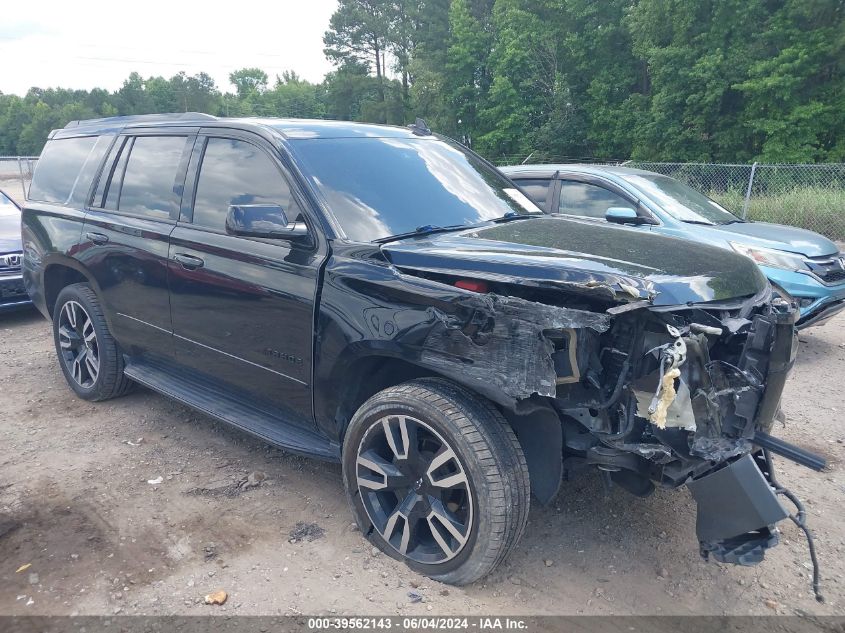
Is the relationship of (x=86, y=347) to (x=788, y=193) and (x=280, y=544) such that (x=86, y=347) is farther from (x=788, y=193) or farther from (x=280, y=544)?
(x=788, y=193)

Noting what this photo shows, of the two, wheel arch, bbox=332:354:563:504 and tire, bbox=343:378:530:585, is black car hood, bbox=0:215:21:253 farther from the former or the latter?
tire, bbox=343:378:530:585

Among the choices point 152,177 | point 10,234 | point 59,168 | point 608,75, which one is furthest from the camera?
point 608,75

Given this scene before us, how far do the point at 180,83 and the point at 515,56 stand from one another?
50.8m

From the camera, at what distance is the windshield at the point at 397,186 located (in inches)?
130

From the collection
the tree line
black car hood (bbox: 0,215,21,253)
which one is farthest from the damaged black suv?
the tree line

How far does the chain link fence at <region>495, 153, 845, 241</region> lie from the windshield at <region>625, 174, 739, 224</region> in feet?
24.0

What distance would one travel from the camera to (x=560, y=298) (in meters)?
2.65

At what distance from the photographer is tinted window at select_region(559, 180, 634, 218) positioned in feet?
21.7

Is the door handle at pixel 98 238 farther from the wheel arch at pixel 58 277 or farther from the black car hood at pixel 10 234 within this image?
the black car hood at pixel 10 234

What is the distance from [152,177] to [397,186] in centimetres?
177

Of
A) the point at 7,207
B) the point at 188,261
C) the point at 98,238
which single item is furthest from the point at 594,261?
the point at 7,207

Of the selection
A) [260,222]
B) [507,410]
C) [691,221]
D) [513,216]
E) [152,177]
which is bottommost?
[507,410]

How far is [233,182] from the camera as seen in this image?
3.66 meters

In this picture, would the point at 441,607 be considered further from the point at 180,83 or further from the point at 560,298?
the point at 180,83
